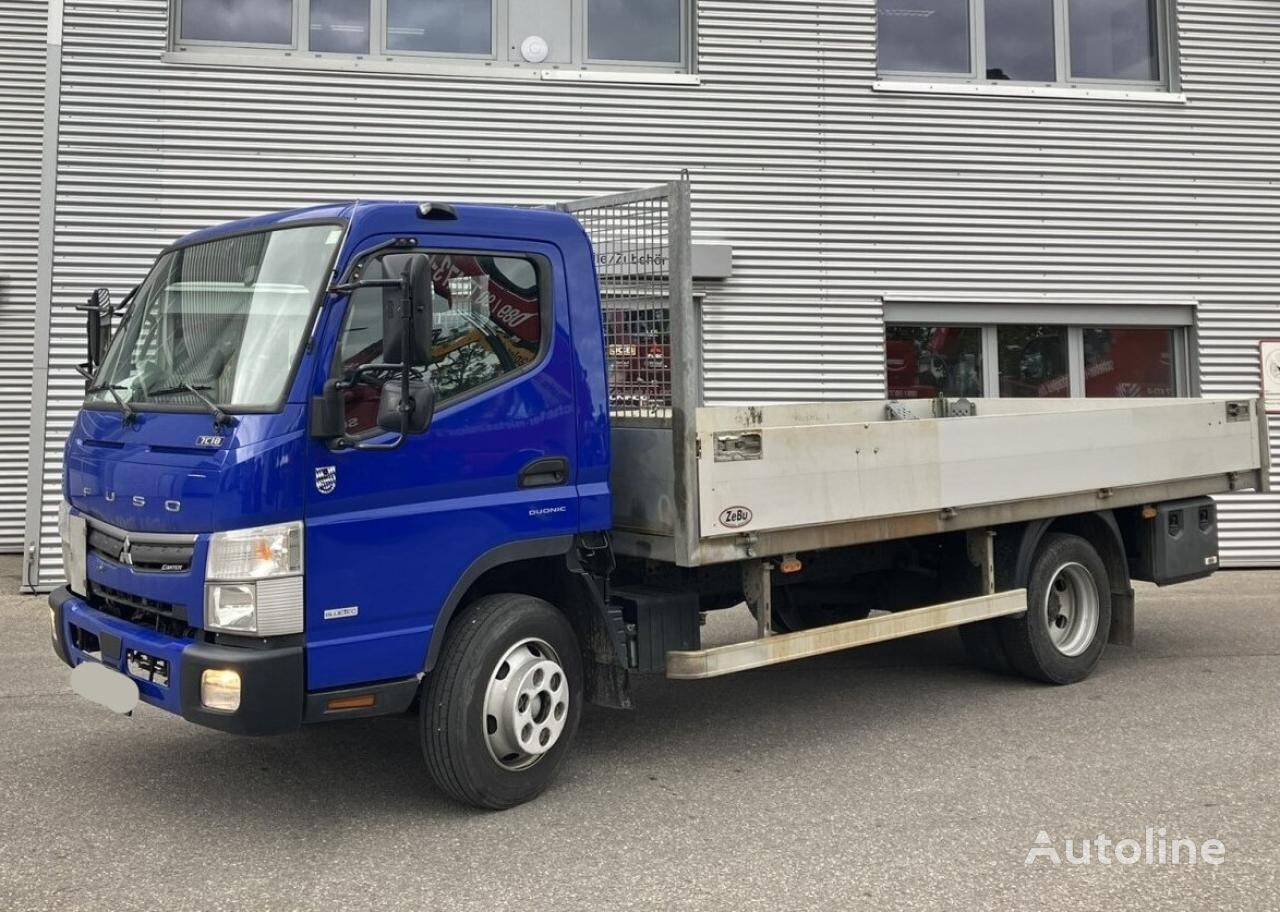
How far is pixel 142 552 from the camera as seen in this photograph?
4199 millimetres

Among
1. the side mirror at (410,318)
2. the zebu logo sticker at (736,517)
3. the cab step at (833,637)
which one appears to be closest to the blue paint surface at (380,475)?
the side mirror at (410,318)

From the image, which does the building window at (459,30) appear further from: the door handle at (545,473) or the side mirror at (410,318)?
the side mirror at (410,318)

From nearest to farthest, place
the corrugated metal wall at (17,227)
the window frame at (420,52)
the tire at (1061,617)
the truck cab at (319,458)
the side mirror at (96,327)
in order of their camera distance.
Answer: the truck cab at (319,458)
the side mirror at (96,327)
the tire at (1061,617)
the window frame at (420,52)
the corrugated metal wall at (17,227)

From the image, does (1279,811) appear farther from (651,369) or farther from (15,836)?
(15,836)

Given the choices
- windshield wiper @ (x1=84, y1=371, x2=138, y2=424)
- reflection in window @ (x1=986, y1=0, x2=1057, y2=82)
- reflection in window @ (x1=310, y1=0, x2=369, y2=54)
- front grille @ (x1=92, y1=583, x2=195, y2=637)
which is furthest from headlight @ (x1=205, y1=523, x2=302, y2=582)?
reflection in window @ (x1=986, y1=0, x2=1057, y2=82)

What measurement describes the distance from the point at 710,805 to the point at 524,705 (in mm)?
923

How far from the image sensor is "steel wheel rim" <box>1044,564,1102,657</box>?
6852 millimetres

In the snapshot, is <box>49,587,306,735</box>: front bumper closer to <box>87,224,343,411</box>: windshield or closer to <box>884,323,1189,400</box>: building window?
<box>87,224,343,411</box>: windshield

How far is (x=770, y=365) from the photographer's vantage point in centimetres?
1061

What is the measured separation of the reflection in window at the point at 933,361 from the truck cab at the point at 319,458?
6.63m

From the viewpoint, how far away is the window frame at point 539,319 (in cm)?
419

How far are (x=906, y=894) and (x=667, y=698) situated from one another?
291cm

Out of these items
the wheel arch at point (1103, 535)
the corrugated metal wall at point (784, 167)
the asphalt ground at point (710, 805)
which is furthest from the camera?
the corrugated metal wall at point (784, 167)

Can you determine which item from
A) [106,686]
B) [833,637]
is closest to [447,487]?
[106,686]
